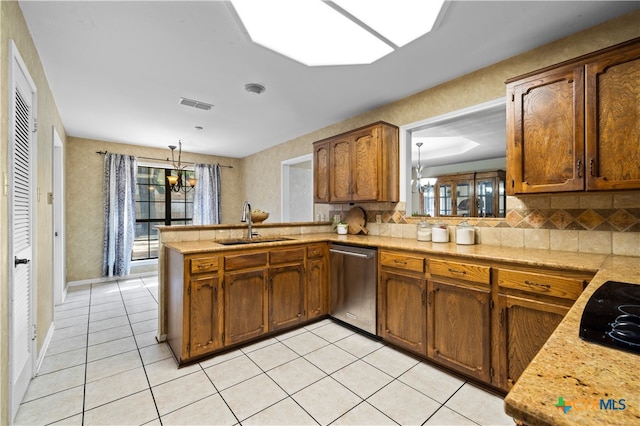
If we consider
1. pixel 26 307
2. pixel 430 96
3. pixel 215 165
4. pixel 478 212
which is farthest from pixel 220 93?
pixel 478 212

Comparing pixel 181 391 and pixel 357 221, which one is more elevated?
pixel 357 221

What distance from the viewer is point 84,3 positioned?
1810 millimetres

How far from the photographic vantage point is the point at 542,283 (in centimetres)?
171

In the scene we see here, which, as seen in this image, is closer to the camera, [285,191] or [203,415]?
[203,415]

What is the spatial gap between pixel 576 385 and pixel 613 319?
18.0 inches

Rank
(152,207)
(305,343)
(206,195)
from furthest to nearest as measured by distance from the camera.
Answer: (206,195)
(152,207)
(305,343)

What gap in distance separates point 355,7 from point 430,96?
1533 mm

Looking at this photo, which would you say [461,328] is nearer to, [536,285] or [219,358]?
[536,285]

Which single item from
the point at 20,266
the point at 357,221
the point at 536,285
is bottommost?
the point at 536,285

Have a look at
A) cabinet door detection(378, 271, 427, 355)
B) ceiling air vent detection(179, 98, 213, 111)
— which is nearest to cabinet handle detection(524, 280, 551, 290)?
Result: cabinet door detection(378, 271, 427, 355)

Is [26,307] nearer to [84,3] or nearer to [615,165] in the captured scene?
[84,3]

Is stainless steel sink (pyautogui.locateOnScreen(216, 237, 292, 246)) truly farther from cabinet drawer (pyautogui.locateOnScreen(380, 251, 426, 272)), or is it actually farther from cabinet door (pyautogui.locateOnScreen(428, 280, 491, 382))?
cabinet door (pyautogui.locateOnScreen(428, 280, 491, 382))

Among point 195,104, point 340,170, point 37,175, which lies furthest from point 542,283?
point 37,175

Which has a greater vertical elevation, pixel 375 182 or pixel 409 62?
pixel 409 62
